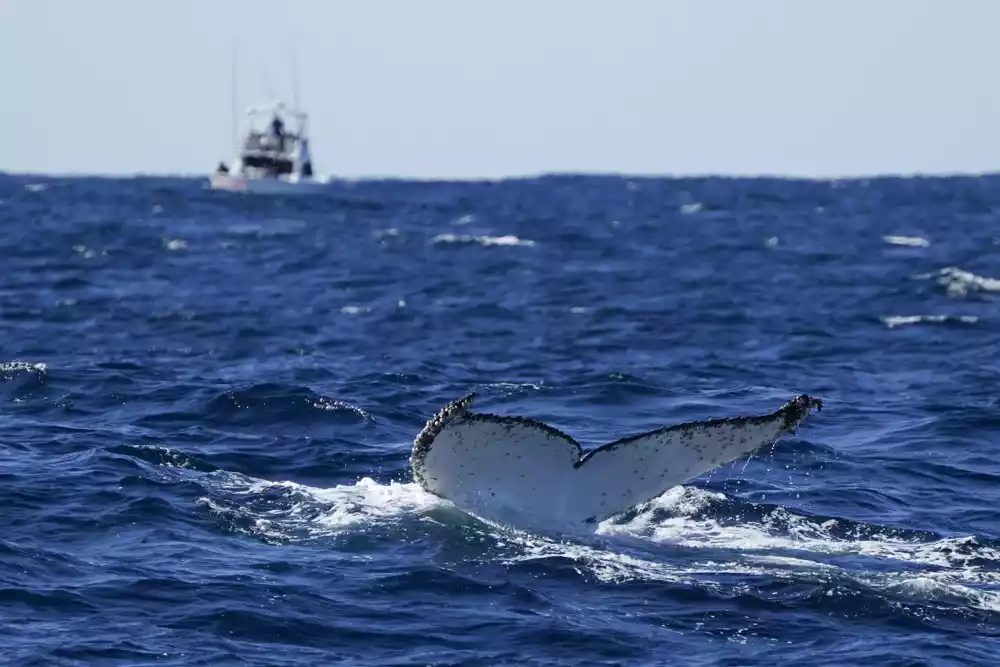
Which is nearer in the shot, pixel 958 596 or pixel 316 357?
pixel 958 596

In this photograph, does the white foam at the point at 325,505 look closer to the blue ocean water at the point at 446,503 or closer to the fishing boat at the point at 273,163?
the blue ocean water at the point at 446,503

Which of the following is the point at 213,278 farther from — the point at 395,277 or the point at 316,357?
the point at 316,357

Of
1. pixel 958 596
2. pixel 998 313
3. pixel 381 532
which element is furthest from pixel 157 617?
pixel 998 313

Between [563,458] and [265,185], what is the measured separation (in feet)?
326

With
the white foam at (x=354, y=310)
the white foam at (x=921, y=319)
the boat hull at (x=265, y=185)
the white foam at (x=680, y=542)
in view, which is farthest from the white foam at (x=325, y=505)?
the boat hull at (x=265, y=185)

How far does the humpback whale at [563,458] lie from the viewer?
38.3 feet

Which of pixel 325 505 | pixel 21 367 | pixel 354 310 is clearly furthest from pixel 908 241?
pixel 325 505

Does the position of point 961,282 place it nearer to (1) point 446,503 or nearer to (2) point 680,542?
(2) point 680,542

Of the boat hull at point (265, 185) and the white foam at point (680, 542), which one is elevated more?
the boat hull at point (265, 185)

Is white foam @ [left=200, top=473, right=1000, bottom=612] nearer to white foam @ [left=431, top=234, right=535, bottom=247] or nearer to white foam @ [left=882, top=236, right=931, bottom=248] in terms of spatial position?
white foam @ [left=431, top=234, right=535, bottom=247]

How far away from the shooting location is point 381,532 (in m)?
13.8

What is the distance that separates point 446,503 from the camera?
1402 cm

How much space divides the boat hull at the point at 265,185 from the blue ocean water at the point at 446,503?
211 ft

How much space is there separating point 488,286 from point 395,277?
408 centimetres
